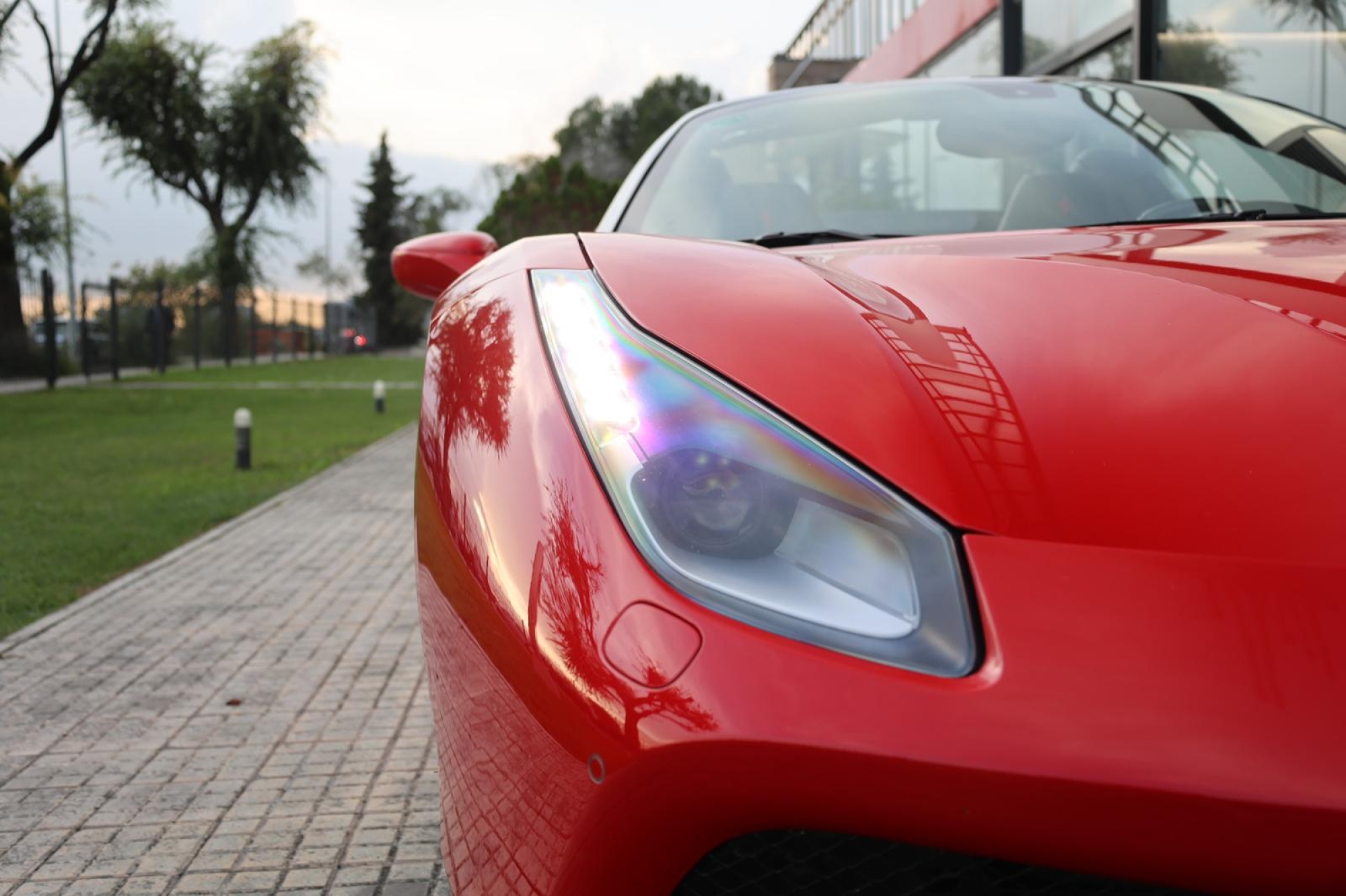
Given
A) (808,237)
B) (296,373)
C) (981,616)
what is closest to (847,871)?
(981,616)

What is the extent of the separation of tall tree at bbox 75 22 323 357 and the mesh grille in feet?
123

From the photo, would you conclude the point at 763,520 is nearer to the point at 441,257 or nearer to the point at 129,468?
the point at 441,257

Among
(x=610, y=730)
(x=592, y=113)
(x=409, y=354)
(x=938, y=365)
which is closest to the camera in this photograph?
(x=610, y=730)

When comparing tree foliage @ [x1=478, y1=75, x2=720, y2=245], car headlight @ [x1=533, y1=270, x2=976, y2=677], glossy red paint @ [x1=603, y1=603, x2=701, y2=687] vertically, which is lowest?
glossy red paint @ [x1=603, y1=603, x2=701, y2=687]

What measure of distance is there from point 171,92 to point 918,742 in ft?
140

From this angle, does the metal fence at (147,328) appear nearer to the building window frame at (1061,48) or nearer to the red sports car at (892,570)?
the building window frame at (1061,48)

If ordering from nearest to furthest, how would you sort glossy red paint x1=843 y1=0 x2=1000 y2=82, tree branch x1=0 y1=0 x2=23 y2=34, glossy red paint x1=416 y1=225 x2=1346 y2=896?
glossy red paint x1=416 y1=225 x2=1346 y2=896, glossy red paint x1=843 y1=0 x2=1000 y2=82, tree branch x1=0 y1=0 x2=23 y2=34

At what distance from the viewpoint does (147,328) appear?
2914cm

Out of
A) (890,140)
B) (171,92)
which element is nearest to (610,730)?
(890,140)

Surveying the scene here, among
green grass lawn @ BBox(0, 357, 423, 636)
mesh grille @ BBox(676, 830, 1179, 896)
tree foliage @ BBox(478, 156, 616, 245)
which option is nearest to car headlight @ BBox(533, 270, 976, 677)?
mesh grille @ BBox(676, 830, 1179, 896)

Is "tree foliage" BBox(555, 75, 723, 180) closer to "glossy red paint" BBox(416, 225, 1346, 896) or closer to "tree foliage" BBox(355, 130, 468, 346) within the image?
"tree foliage" BBox(355, 130, 468, 346)

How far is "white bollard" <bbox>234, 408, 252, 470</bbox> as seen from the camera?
9680 millimetres

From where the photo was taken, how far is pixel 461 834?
4.52ft

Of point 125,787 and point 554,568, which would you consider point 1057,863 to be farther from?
point 125,787
